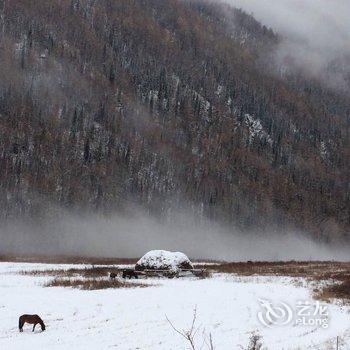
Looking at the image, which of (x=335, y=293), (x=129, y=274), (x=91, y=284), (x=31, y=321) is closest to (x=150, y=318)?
(x=31, y=321)

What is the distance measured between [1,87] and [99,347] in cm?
18997

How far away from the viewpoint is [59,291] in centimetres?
2947

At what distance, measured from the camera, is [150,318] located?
20.9 metres

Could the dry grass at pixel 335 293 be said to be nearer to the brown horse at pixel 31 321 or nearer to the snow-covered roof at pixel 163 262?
the brown horse at pixel 31 321

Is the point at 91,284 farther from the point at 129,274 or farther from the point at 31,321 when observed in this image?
the point at 31,321

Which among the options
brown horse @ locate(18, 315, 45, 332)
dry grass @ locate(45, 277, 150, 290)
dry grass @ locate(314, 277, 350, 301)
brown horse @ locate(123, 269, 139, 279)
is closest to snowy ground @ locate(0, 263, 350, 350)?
brown horse @ locate(18, 315, 45, 332)

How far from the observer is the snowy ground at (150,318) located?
1689cm

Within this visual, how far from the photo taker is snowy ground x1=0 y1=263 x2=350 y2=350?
55.4 ft

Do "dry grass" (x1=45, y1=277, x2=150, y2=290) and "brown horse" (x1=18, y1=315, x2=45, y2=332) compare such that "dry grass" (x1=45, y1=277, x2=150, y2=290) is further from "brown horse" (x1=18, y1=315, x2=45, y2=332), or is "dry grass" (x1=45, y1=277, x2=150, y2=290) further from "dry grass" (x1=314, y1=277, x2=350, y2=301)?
"brown horse" (x1=18, y1=315, x2=45, y2=332)

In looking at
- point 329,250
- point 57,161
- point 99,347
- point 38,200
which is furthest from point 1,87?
point 99,347

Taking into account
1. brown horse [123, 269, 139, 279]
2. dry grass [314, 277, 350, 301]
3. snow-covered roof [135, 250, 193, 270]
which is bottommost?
dry grass [314, 277, 350, 301]

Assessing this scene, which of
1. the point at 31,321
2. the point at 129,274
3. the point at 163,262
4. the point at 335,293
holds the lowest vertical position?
the point at 31,321

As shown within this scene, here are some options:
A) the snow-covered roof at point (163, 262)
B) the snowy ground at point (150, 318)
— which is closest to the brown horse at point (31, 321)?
the snowy ground at point (150, 318)

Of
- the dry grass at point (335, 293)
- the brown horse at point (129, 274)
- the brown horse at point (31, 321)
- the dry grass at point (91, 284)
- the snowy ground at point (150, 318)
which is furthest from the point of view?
the brown horse at point (129, 274)
